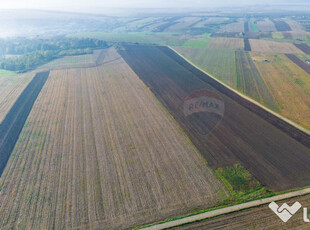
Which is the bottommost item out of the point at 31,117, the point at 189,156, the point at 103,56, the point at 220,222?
the point at 220,222

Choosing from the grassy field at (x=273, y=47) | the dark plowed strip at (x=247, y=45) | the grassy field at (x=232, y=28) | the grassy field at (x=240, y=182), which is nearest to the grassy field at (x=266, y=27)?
the grassy field at (x=232, y=28)

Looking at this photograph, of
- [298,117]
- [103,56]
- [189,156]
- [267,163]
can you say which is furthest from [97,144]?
[103,56]

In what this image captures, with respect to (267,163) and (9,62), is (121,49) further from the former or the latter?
(267,163)

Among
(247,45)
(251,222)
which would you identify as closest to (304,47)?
(247,45)

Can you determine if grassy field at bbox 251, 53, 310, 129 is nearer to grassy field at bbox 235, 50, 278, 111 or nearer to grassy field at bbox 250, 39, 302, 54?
grassy field at bbox 235, 50, 278, 111

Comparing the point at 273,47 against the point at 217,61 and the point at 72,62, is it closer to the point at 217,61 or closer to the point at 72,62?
the point at 217,61

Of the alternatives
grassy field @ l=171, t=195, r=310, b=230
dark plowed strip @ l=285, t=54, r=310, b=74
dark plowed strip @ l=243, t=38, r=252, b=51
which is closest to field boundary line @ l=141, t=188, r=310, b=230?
grassy field @ l=171, t=195, r=310, b=230
